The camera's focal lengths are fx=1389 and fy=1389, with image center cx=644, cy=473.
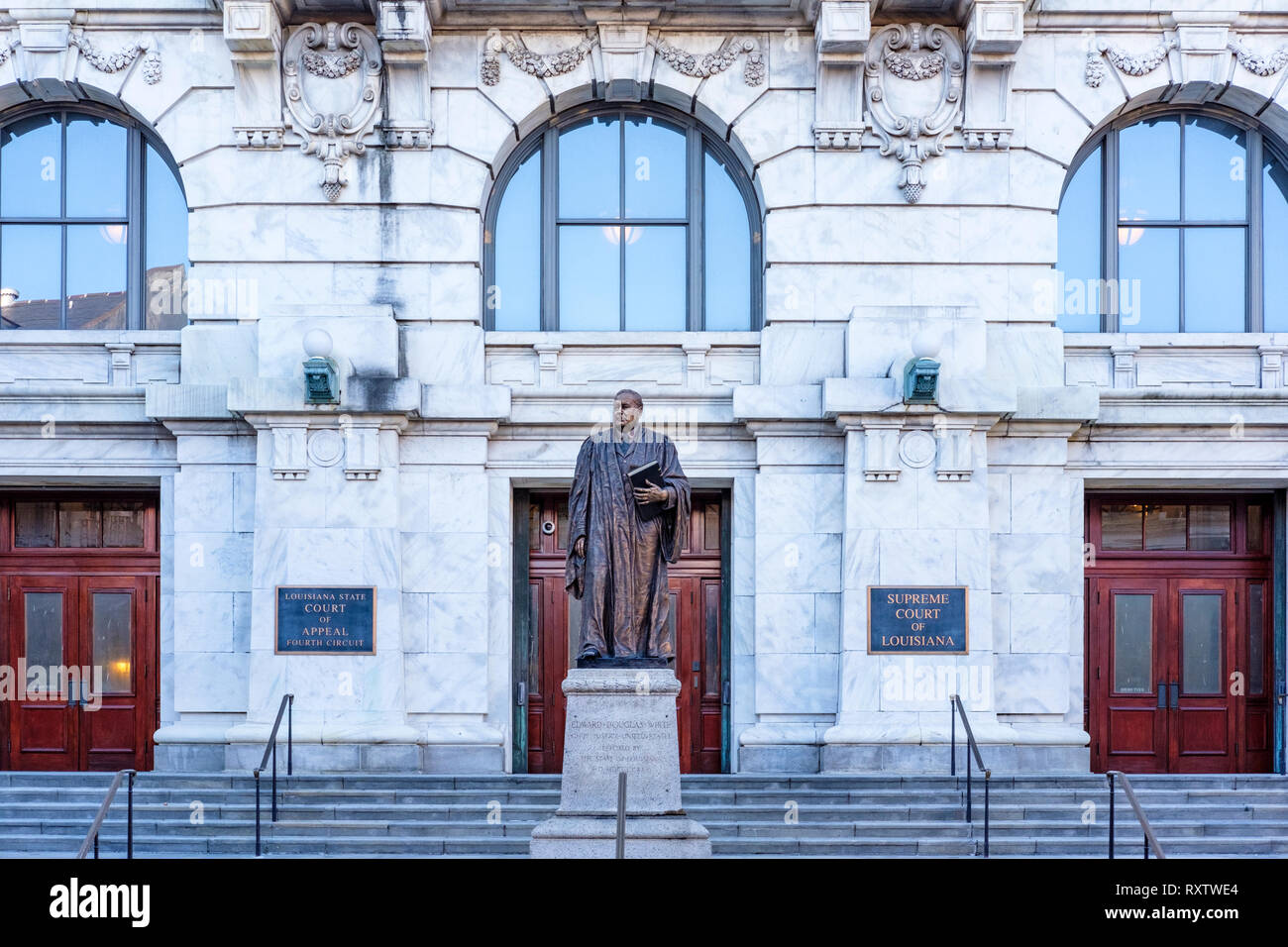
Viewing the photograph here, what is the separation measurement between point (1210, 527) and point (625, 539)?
8.77m

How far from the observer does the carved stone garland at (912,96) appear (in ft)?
51.9

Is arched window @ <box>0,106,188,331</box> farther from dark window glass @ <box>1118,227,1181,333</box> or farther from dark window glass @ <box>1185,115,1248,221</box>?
dark window glass @ <box>1185,115,1248,221</box>

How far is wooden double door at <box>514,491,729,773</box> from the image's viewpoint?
16.3 metres

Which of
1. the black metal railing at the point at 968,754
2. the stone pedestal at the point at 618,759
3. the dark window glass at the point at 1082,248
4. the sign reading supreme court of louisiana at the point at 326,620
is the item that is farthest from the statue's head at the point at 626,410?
the dark window glass at the point at 1082,248

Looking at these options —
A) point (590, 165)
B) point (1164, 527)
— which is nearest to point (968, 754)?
point (1164, 527)

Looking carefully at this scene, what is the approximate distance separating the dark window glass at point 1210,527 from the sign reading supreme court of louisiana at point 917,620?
3484 mm

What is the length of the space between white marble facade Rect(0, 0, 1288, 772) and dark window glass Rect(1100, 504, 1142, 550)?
23.1 inches

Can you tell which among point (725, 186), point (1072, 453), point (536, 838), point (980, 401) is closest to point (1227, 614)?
point (1072, 453)

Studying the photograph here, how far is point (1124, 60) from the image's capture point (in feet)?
52.5

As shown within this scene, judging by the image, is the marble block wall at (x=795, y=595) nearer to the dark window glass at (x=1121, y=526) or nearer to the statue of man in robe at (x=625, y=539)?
the dark window glass at (x=1121, y=526)

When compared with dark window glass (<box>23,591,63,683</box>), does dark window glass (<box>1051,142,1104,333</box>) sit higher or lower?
higher

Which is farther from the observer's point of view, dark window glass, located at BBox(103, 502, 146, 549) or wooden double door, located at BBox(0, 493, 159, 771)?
dark window glass, located at BBox(103, 502, 146, 549)

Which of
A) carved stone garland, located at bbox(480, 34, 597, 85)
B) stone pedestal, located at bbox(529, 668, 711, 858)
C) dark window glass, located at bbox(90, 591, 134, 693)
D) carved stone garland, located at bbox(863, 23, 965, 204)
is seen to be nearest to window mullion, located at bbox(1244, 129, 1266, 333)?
carved stone garland, located at bbox(863, 23, 965, 204)

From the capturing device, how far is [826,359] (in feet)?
51.8
